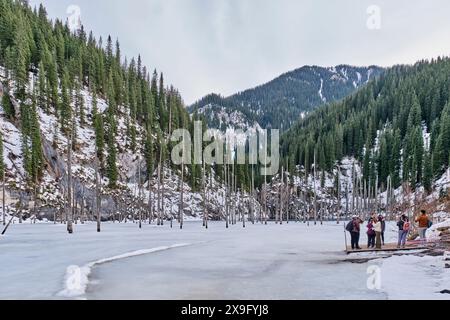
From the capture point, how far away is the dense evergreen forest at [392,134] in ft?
356

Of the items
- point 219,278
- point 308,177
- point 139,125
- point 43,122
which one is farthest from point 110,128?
point 219,278

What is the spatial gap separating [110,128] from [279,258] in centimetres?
8318

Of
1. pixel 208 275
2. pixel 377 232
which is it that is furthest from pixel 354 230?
pixel 208 275

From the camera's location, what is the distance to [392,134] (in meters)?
140

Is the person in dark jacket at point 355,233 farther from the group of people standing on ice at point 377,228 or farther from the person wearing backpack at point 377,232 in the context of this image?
the person wearing backpack at point 377,232

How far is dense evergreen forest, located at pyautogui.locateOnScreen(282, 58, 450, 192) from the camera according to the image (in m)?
108

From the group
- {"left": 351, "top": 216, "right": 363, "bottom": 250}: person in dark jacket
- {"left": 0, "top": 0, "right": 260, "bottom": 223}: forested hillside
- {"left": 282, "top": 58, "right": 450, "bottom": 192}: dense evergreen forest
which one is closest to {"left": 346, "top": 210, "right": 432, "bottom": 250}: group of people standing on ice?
{"left": 351, "top": 216, "right": 363, "bottom": 250}: person in dark jacket

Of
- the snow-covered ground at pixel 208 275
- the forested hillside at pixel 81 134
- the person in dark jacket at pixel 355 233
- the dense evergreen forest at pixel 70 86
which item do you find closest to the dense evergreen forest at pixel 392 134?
the forested hillside at pixel 81 134

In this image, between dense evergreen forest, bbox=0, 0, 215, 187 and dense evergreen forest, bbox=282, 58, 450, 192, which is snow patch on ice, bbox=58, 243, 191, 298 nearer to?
dense evergreen forest, bbox=0, 0, 215, 187

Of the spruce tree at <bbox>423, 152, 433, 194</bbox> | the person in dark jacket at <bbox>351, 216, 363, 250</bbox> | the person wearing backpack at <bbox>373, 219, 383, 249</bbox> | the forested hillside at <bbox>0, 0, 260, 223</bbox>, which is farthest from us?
the spruce tree at <bbox>423, 152, 433, 194</bbox>

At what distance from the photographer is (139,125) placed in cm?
11962

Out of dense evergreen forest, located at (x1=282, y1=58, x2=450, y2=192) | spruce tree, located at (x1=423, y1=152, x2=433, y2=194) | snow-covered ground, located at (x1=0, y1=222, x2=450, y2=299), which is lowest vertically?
snow-covered ground, located at (x1=0, y1=222, x2=450, y2=299)
